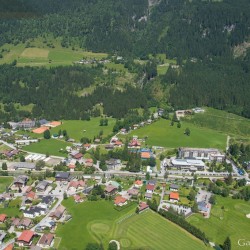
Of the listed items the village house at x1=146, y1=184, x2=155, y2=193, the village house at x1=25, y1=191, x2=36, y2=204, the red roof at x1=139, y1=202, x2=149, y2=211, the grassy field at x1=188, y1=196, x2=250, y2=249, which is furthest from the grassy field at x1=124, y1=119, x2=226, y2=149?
the village house at x1=25, y1=191, x2=36, y2=204

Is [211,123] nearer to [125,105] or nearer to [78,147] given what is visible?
[125,105]

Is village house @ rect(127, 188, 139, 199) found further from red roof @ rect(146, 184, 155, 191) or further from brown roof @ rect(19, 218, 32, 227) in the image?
brown roof @ rect(19, 218, 32, 227)

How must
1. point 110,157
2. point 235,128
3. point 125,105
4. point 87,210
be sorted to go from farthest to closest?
point 125,105, point 235,128, point 110,157, point 87,210

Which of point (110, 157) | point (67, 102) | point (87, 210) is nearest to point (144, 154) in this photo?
point (110, 157)

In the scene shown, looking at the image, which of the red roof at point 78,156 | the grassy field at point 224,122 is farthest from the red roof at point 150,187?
the grassy field at point 224,122

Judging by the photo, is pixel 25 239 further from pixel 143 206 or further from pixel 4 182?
pixel 4 182

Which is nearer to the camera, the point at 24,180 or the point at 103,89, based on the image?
the point at 24,180

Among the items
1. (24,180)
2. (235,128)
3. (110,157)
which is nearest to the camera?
(24,180)
